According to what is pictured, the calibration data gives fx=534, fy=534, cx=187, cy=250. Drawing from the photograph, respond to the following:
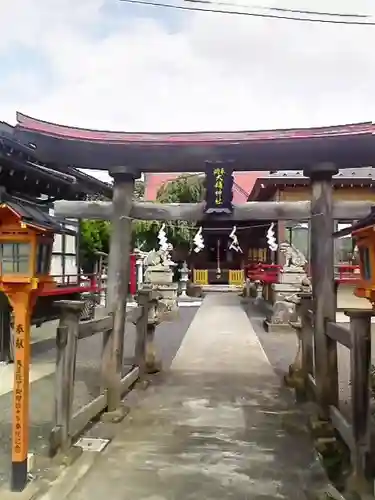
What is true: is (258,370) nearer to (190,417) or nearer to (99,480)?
(190,417)

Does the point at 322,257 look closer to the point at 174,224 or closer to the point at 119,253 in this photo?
the point at 119,253

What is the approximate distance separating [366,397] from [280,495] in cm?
101

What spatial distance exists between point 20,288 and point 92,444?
1939 mm

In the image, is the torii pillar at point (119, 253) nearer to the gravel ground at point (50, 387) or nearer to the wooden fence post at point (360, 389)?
the gravel ground at point (50, 387)

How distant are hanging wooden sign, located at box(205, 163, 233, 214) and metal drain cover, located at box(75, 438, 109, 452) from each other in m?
3.37

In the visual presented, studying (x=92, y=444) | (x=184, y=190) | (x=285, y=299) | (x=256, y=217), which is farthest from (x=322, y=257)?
(x=184, y=190)

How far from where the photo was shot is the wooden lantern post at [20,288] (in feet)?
13.6

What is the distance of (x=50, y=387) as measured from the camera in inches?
305

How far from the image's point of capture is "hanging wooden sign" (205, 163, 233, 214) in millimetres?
7215

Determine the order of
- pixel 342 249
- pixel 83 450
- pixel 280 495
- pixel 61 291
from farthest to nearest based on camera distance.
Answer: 1. pixel 342 249
2. pixel 61 291
3. pixel 83 450
4. pixel 280 495

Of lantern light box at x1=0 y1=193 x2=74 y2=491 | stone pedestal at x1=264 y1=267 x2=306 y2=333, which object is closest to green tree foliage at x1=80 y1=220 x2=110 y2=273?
stone pedestal at x1=264 y1=267 x2=306 y2=333

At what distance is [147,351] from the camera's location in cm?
907

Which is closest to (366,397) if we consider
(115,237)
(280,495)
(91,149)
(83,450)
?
(280,495)

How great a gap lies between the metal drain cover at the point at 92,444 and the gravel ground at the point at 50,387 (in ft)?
1.13
